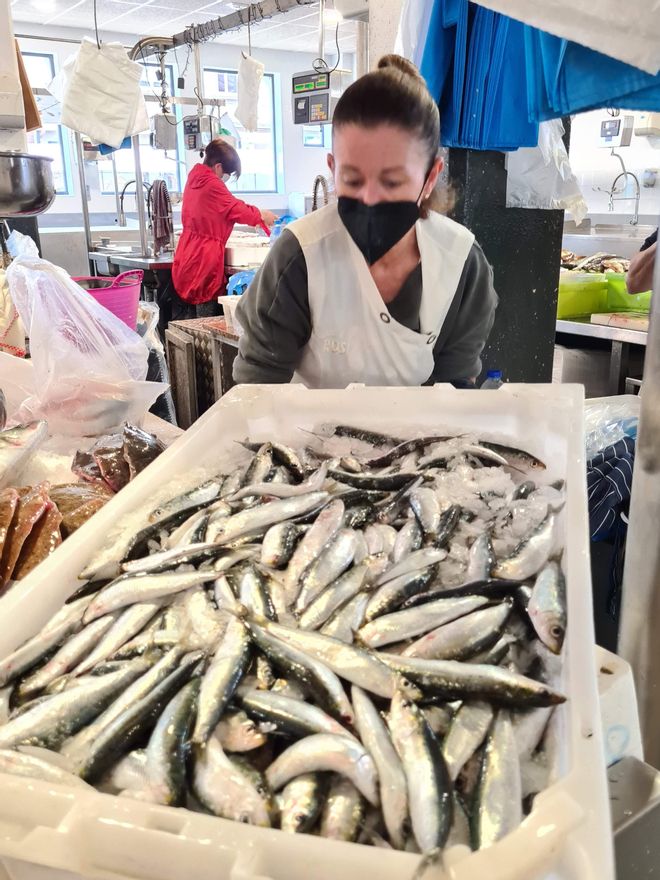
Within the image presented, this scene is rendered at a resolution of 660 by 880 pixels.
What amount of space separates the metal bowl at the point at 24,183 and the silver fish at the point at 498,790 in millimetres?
1890

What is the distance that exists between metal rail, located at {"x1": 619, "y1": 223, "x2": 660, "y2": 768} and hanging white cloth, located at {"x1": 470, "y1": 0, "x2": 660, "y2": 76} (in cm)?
33

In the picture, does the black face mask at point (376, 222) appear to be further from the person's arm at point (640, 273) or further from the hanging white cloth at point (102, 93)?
the hanging white cloth at point (102, 93)

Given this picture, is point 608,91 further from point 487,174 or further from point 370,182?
point 487,174

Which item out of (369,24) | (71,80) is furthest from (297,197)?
(369,24)

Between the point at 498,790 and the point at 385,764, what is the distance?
0.40 ft

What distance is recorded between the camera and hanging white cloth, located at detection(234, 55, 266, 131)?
6000 mm

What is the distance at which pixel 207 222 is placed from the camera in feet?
18.6

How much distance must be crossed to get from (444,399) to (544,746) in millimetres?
1114

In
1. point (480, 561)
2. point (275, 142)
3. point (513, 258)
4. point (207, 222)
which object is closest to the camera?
point (480, 561)

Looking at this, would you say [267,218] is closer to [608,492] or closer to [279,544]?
[608,492]

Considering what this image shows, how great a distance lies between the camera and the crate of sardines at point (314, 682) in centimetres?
61

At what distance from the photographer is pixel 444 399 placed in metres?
1.80

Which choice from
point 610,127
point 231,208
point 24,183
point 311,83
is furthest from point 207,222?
point 610,127

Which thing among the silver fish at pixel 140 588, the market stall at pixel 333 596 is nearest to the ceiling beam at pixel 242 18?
the market stall at pixel 333 596
